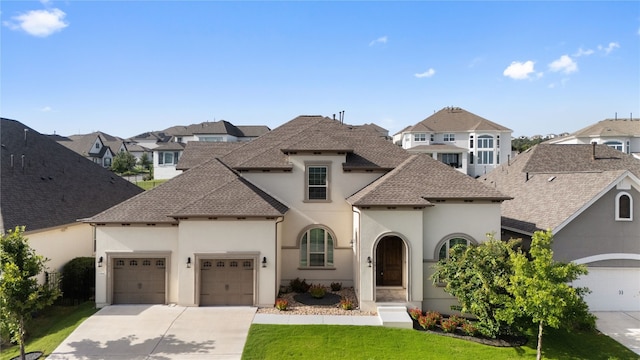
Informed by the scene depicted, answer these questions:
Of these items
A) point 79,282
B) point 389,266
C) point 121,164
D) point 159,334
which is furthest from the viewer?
point 121,164

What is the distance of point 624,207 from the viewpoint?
15594 mm

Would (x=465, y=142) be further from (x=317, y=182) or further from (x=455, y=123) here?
(x=317, y=182)

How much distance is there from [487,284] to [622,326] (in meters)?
7.32

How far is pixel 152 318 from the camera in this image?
45.6 ft

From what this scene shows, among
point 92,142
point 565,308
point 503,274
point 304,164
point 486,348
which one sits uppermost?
point 92,142

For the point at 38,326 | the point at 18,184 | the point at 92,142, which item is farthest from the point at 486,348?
the point at 92,142

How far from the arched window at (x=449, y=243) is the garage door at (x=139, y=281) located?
1253 cm

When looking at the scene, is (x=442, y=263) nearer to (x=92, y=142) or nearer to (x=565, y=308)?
(x=565, y=308)

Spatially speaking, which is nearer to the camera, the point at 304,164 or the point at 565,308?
the point at 565,308

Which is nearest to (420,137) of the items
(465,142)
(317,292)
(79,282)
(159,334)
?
(465,142)

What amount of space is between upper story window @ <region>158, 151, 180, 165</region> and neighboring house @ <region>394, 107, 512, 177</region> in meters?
36.9

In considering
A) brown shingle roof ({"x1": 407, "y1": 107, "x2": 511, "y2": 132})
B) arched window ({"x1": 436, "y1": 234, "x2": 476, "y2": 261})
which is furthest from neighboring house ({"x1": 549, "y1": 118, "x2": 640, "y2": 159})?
arched window ({"x1": 436, "y1": 234, "x2": 476, "y2": 261})

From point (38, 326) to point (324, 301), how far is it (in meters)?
11.7

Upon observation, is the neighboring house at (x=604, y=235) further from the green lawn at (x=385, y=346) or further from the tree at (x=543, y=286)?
the tree at (x=543, y=286)
